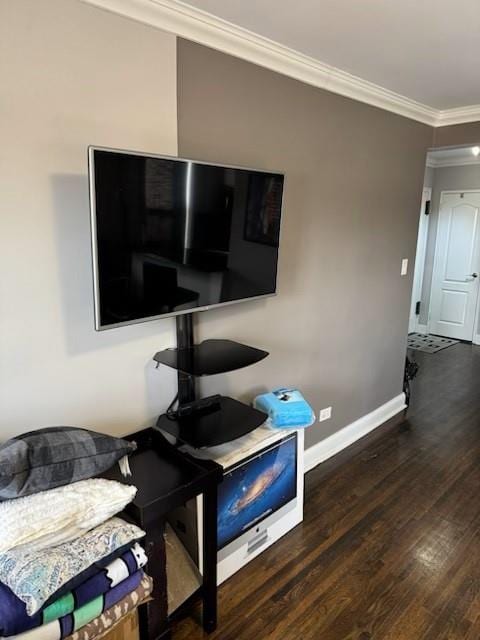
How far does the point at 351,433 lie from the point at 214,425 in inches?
65.6

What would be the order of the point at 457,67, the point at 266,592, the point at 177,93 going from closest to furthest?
the point at 177,93 < the point at 266,592 < the point at 457,67

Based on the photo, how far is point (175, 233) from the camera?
166cm

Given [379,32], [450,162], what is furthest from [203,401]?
[450,162]

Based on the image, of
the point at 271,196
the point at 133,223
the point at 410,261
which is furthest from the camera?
the point at 410,261

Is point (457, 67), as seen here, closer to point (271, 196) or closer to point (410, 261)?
point (271, 196)

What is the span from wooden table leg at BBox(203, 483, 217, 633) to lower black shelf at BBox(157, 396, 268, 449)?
0.67 ft

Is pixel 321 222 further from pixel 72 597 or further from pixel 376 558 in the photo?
pixel 72 597

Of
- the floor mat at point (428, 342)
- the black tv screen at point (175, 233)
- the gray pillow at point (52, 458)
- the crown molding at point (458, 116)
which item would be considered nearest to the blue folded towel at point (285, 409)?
the black tv screen at point (175, 233)

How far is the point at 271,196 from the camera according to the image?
2.07 metres

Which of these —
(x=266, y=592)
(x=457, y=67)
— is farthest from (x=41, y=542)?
(x=457, y=67)

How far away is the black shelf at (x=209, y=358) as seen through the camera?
5.90 feet

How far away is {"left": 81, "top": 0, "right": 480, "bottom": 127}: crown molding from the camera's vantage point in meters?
1.64

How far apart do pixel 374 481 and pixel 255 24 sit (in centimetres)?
253

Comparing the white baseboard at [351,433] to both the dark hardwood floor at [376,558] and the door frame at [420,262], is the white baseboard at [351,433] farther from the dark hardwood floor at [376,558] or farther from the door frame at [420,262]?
the door frame at [420,262]
